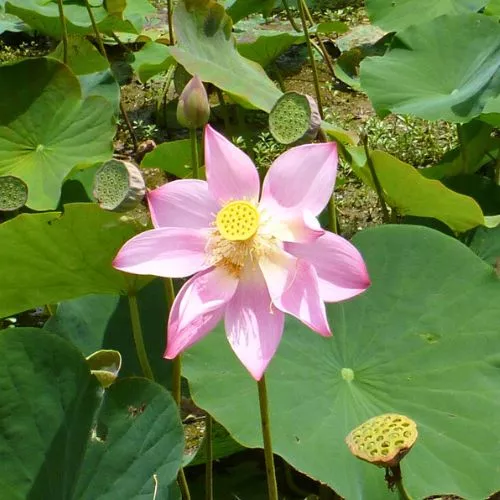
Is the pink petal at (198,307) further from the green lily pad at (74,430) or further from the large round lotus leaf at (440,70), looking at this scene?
the large round lotus leaf at (440,70)

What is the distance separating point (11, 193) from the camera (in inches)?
45.1

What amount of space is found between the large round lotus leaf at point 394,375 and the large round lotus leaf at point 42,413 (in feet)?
0.62

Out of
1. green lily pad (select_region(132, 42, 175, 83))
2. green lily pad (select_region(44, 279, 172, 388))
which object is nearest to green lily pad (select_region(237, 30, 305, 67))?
green lily pad (select_region(132, 42, 175, 83))

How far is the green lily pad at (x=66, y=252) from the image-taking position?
3.56 ft

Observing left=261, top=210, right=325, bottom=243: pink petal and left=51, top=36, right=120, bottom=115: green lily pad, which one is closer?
left=261, top=210, right=325, bottom=243: pink petal

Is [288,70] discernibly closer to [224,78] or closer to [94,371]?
[224,78]

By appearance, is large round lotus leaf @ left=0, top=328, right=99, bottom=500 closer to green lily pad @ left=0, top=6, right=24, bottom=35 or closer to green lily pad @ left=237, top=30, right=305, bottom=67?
green lily pad @ left=237, top=30, right=305, bottom=67

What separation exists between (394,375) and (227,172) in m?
0.38

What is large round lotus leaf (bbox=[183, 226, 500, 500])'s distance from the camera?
3.41 ft

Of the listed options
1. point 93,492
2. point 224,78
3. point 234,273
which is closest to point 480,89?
point 224,78

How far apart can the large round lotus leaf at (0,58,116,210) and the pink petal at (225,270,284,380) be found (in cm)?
91

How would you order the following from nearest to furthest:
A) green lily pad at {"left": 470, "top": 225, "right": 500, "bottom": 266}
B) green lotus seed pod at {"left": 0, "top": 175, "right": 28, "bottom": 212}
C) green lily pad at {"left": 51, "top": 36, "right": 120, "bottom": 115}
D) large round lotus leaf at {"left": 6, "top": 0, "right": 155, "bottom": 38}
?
1. green lotus seed pod at {"left": 0, "top": 175, "right": 28, "bottom": 212}
2. green lily pad at {"left": 470, "top": 225, "right": 500, "bottom": 266}
3. green lily pad at {"left": 51, "top": 36, "right": 120, "bottom": 115}
4. large round lotus leaf at {"left": 6, "top": 0, "right": 155, "bottom": 38}

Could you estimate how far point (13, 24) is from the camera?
275 centimetres

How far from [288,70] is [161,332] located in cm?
→ 148
